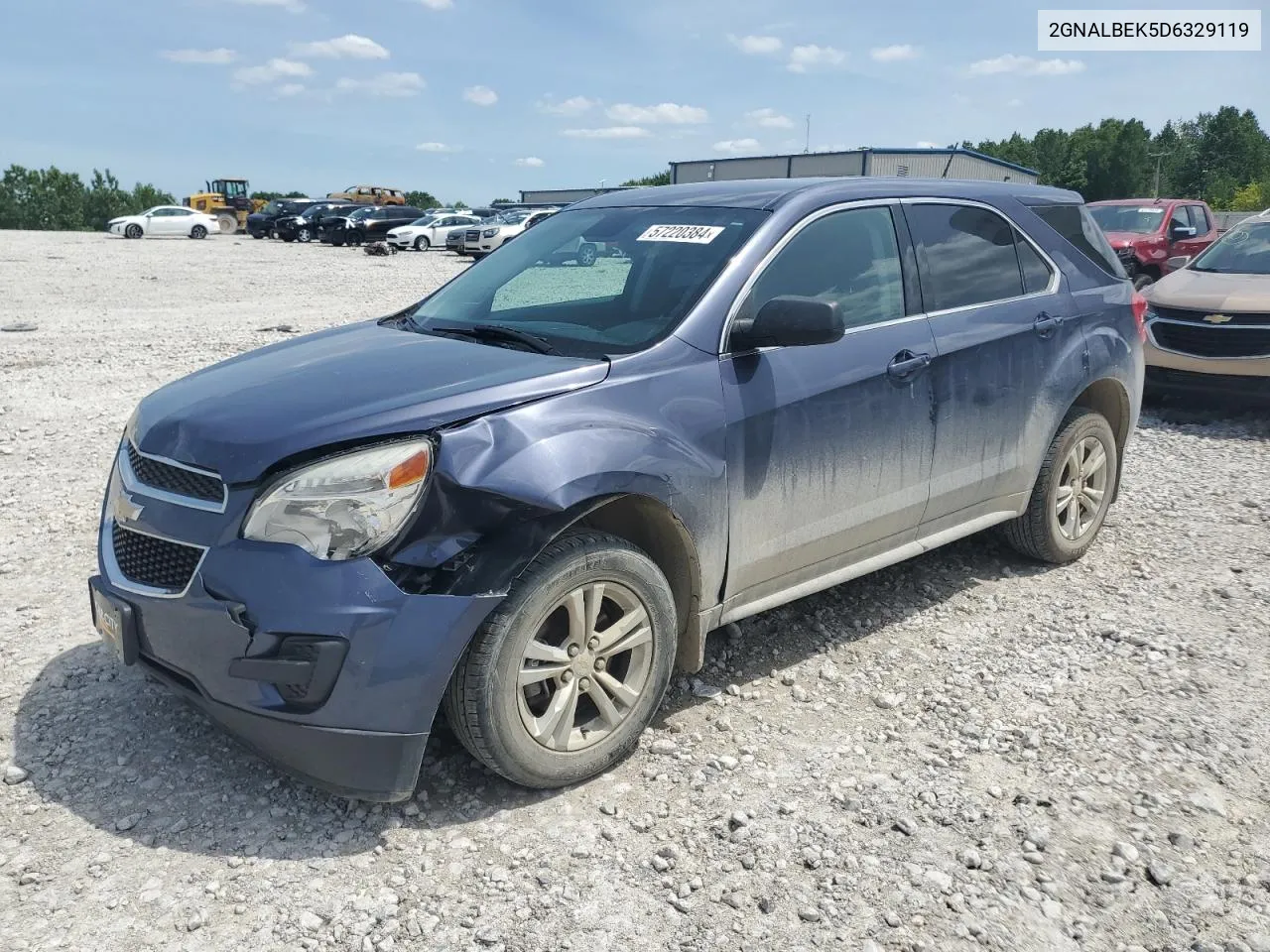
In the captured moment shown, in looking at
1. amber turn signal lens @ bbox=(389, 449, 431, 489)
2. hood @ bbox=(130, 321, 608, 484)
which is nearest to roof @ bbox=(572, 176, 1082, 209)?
hood @ bbox=(130, 321, 608, 484)

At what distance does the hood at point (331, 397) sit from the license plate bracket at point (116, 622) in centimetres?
46

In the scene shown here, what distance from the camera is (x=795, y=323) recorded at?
3340 mm

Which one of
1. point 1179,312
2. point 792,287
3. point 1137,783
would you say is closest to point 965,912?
point 1137,783

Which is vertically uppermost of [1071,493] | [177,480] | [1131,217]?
[1131,217]

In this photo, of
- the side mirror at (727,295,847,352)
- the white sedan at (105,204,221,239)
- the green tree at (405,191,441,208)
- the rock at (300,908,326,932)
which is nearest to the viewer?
the rock at (300,908,326,932)

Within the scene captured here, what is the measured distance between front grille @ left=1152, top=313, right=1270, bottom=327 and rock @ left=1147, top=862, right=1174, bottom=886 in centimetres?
705

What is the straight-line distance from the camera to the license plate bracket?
2.98 meters

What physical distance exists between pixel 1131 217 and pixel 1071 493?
13.5m

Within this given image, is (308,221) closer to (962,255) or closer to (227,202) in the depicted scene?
(227,202)

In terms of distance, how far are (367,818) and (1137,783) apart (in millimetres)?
2434

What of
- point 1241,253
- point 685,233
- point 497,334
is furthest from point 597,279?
point 1241,253

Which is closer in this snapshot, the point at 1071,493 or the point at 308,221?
the point at 1071,493

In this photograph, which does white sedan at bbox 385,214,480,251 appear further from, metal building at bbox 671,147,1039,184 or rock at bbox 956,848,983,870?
rock at bbox 956,848,983,870

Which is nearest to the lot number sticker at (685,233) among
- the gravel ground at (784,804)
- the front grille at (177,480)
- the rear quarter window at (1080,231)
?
the gravel ground at (784,804)
